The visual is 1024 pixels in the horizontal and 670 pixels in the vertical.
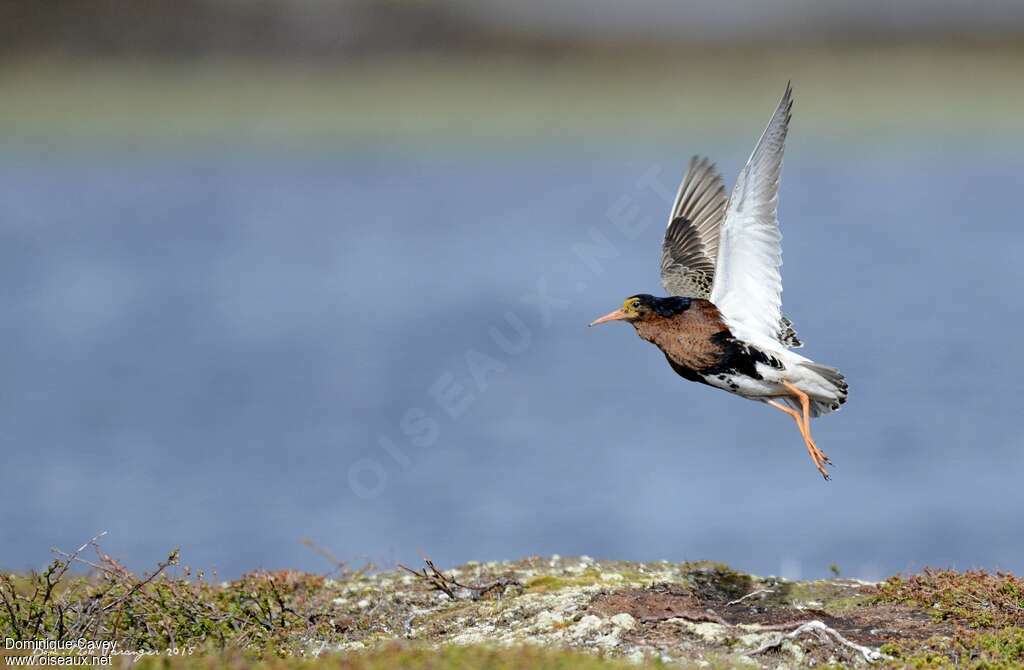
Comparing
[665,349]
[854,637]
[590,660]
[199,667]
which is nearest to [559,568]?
[665,349]

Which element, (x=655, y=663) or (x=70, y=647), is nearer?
(x=655, y=663)

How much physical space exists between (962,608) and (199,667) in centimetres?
554

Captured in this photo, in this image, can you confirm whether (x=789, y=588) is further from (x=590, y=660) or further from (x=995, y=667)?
(x=590, y=660)

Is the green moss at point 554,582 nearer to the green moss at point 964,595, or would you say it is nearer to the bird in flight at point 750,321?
the bird in flight at point 750,321

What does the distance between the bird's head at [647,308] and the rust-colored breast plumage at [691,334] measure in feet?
0.11

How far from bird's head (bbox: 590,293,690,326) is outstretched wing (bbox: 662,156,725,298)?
1422mm

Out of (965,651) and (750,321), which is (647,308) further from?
(965,651)

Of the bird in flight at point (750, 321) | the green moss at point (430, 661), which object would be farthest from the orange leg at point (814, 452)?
the green moss at point (430, 661)

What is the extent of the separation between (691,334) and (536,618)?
2665 mm

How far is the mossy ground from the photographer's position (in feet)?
27.1

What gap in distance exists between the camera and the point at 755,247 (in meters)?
10.4

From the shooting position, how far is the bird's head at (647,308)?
34.4 feet

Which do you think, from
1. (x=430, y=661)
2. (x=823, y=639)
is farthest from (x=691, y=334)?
(x=430, y=661)

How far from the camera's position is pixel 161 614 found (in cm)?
982
